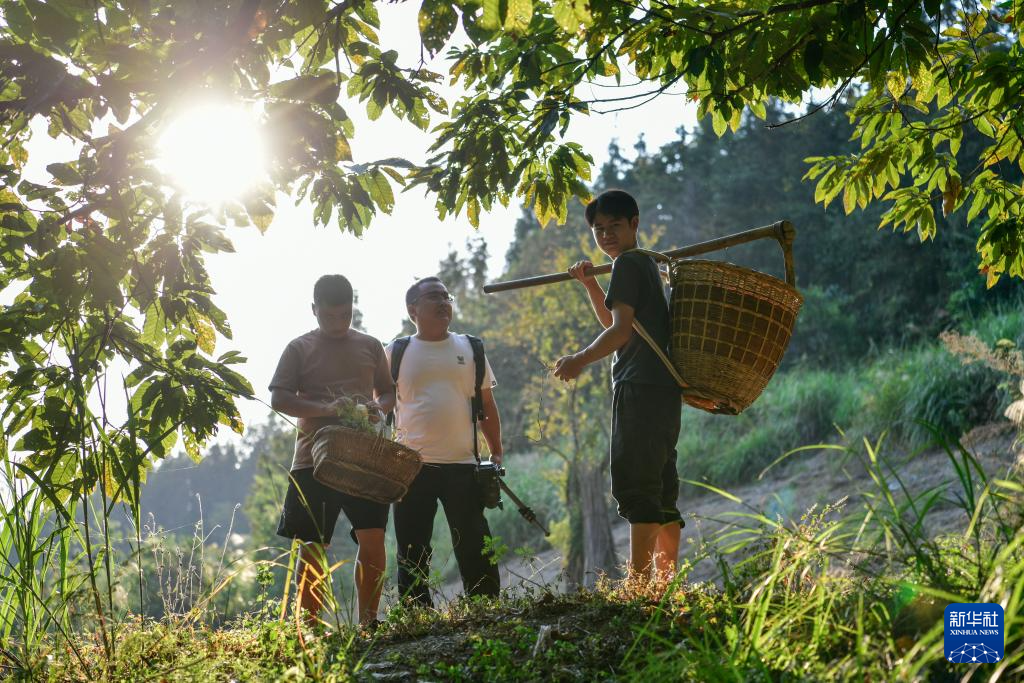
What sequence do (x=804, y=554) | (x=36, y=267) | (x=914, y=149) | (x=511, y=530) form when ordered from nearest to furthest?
(x=804, y=554)
(x=36, y=267)
(x=914, y=149)
(x=511, y=530)

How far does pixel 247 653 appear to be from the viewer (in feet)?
10.2

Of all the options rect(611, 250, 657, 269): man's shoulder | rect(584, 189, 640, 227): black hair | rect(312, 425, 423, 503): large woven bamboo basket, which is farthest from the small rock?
rect(584, 189, 640, 227): black hair

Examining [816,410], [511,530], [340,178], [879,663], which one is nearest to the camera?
[879,663]

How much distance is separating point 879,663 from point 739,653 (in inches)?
12.5

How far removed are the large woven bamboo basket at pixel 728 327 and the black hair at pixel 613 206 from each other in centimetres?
37

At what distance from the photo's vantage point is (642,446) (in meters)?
3.80

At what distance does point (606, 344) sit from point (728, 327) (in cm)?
48

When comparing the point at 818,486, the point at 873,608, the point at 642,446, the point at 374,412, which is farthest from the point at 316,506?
the point at 818,486

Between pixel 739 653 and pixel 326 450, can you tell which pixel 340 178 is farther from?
pixel 739 653

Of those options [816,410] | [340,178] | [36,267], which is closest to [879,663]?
[340,178]

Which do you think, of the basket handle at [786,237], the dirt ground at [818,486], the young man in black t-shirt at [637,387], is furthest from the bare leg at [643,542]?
the dirt ground at [818,486]

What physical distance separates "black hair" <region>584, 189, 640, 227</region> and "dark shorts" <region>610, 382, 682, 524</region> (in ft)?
2.37

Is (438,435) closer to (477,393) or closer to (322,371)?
(477,393)

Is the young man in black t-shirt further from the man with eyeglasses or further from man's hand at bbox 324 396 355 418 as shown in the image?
the man with eyeglasses
